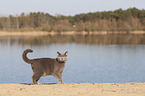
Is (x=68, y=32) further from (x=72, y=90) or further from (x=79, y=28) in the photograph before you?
(x=72, y=90)

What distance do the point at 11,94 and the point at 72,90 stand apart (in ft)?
5.73

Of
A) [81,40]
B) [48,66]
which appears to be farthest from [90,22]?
[48,66]

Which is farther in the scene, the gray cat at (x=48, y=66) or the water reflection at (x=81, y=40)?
the water reflection at (x=81, y=40)

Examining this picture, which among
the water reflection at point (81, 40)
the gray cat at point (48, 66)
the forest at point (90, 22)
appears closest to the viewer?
the gray cat at point (48, 66)

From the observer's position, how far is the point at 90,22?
99.4m

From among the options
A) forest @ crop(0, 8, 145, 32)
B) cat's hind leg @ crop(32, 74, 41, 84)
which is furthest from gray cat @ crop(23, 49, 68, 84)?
forest @ crop(0, 8, 145, 32)

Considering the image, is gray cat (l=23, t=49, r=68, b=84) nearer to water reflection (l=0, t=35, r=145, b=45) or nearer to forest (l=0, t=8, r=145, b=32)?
water reflection (l=0, t=35, r=145, b=45)

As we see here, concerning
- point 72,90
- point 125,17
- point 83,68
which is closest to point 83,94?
point 72,90

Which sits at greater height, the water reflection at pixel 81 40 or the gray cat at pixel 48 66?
the gray cat at pixel 48 66

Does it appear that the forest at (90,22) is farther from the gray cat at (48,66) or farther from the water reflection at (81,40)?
the gray cat at (48,66)

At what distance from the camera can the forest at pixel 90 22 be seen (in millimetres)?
89375

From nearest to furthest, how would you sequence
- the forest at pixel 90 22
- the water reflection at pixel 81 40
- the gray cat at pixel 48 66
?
1. the gray cat at pixel 48 66
2. the water reflection at pixel 81 40
3. the forest at pixel 90 22

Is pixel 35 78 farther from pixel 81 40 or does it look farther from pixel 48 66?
pixel 81 40

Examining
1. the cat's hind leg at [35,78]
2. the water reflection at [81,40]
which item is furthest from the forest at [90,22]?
the cat's hind leg at [35,78]
